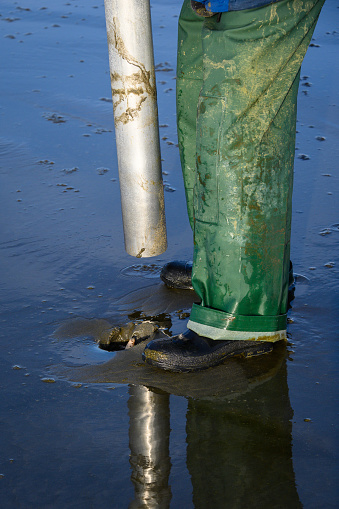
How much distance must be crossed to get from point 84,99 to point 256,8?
94.3 inches

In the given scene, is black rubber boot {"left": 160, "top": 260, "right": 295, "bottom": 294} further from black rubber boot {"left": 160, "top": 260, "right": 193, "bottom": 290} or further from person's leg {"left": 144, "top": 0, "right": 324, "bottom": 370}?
person's leg {"left": 144, "top": 0, "right": 324, "bottom": 370}

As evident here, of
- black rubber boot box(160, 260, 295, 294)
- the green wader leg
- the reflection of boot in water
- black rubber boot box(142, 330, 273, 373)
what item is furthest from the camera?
black rubber boot box(160, 260, 295, 294)

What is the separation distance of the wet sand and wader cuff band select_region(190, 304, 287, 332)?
84 mm

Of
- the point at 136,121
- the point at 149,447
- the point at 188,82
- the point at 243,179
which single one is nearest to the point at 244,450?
the point at 149,447

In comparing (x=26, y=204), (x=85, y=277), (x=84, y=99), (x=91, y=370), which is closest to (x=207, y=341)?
(x=91, y=370)

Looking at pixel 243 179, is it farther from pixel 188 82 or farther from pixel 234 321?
pixel 188 82

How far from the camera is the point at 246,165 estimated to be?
1710mm

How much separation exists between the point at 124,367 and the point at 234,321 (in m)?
0.31

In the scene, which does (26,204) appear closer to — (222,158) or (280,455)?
(222,158)

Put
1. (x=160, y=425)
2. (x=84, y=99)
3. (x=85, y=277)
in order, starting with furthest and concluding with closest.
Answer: (x=84, y=99)
(x=85, y=277)
(x=160, y=425)

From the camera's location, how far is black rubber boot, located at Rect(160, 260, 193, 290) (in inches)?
85.0

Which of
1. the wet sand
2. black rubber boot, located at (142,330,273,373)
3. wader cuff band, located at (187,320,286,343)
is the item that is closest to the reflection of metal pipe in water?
the wet sand

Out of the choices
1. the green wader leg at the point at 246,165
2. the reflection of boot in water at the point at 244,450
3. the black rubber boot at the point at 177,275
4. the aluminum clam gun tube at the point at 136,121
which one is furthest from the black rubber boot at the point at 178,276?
the reflection of boot in water at the point at 244,450

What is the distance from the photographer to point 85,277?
2236mm
